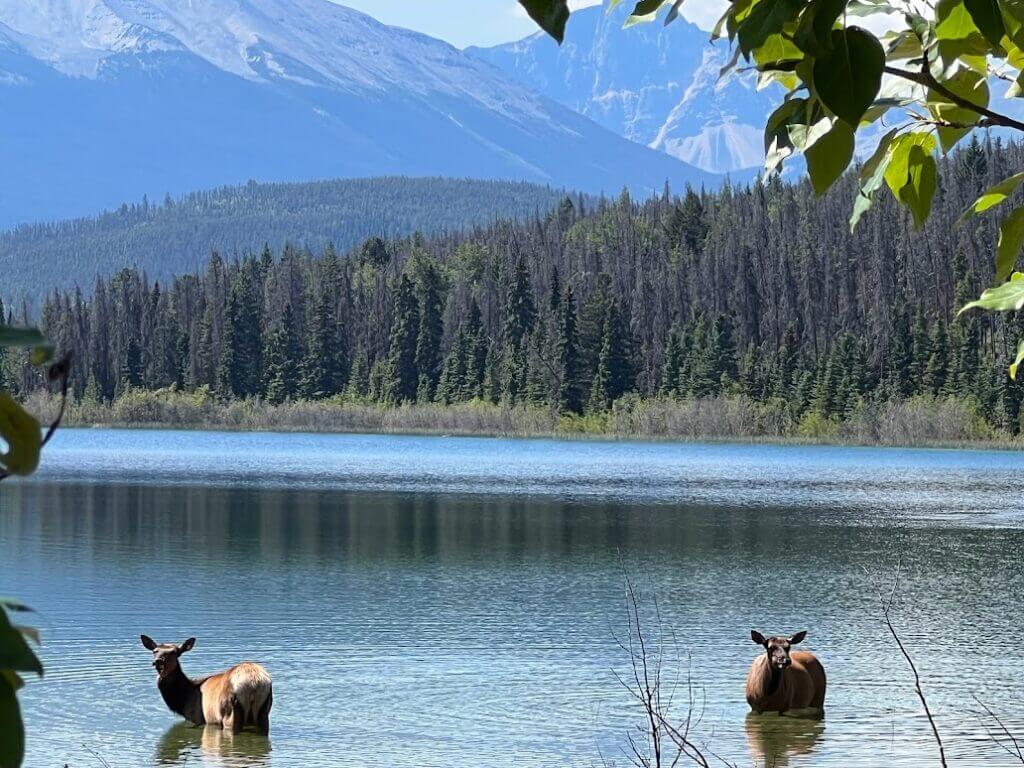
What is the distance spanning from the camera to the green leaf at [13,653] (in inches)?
37.4

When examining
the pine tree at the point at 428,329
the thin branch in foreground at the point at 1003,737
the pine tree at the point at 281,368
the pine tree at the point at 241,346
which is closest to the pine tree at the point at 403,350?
the pine tree at the point at 428,329

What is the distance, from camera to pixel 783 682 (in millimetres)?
13320

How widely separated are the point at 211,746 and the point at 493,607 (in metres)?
8.17

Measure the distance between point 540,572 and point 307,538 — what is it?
653 centimetres

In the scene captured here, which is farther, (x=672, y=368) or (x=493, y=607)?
(x=672, y=368)

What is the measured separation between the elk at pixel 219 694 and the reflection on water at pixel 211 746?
0.25 feet

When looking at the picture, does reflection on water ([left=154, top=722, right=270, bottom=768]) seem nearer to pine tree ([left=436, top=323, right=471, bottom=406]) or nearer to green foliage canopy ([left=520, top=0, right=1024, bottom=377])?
green foliage canopy ([left=520, top=0, right=1024, bottom=377])

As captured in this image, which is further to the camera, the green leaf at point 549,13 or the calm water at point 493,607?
the calm water at point 493,607

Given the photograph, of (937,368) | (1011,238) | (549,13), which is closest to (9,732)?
(549,13)

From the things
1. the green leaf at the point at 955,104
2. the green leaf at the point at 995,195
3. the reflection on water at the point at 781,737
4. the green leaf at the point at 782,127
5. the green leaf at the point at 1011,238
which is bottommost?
the reflection on water at the point at 781,737

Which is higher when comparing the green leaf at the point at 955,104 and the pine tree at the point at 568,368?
the pine tree at the point at 568,368

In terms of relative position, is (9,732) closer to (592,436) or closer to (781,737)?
(781,737)

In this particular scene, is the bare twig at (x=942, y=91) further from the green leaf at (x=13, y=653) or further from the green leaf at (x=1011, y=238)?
the green leaf at (x=13, y=653)

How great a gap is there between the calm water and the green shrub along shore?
34044mm
